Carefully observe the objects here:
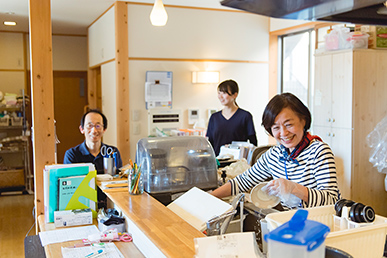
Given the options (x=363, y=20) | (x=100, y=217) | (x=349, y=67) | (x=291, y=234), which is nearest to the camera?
(x=291, y=234)

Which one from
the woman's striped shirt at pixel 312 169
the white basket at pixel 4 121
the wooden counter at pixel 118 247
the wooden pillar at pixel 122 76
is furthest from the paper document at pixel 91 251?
the white basket at pixel 4 121

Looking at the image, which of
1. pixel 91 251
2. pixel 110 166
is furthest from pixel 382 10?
pixel 110 166

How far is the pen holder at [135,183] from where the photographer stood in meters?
2.38

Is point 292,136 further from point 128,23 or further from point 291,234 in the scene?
point 128,23

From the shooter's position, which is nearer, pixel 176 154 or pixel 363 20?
pixel 363 20

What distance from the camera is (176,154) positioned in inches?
101

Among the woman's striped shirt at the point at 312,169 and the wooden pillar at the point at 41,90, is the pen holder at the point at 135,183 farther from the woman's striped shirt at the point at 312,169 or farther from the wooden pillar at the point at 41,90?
the wooden pillar at the point at 41,90

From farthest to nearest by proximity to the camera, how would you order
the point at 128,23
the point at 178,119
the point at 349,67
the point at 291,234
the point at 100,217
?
the point at 178,119
the point at 128,23
the point at 349,67
the point at 100,217
the point at 291,234

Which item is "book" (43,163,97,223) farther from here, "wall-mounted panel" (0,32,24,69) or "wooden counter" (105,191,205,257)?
"wall-mounted panel" (0,32,24,69)

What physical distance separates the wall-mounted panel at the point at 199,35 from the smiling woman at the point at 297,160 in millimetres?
3978

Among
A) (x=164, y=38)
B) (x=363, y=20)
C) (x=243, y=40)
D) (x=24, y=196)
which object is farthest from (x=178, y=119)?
(x=363, y=20)

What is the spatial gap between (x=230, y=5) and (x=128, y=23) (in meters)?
4.58

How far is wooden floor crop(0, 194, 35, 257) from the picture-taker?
14.5 feet

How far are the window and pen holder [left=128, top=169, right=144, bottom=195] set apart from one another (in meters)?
4.19
